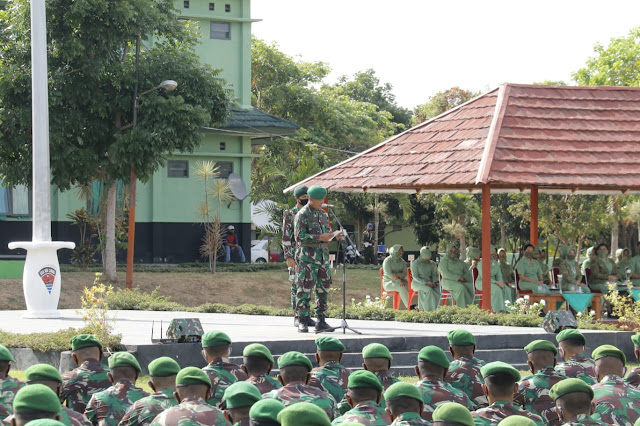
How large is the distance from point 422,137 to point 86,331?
9396mm

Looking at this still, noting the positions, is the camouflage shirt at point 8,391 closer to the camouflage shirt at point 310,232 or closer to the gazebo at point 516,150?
the camouflage shirt at point 310,232

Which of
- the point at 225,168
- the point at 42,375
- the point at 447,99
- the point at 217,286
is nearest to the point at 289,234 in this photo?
the point at 42,375

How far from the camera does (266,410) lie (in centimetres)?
508

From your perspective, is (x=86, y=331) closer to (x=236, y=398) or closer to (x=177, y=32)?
(x=236, y=398)

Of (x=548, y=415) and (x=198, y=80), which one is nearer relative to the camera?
(x=548, y=415)

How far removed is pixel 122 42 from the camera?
80.5 ft

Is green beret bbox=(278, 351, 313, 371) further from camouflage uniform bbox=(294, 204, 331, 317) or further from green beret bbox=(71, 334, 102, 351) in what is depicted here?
camouflage uniform bbox=(294, 204, 331, 317)

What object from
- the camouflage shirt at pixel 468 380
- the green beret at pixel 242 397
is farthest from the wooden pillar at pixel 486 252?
the green beret at pixel 242 397

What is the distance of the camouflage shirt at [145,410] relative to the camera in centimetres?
607

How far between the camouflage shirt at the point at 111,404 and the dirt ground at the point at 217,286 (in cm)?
1730

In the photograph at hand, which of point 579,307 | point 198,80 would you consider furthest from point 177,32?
point 579,307

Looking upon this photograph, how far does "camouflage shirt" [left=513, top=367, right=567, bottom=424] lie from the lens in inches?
288

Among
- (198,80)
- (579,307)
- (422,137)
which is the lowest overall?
(579,307)

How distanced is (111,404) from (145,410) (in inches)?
26.2
